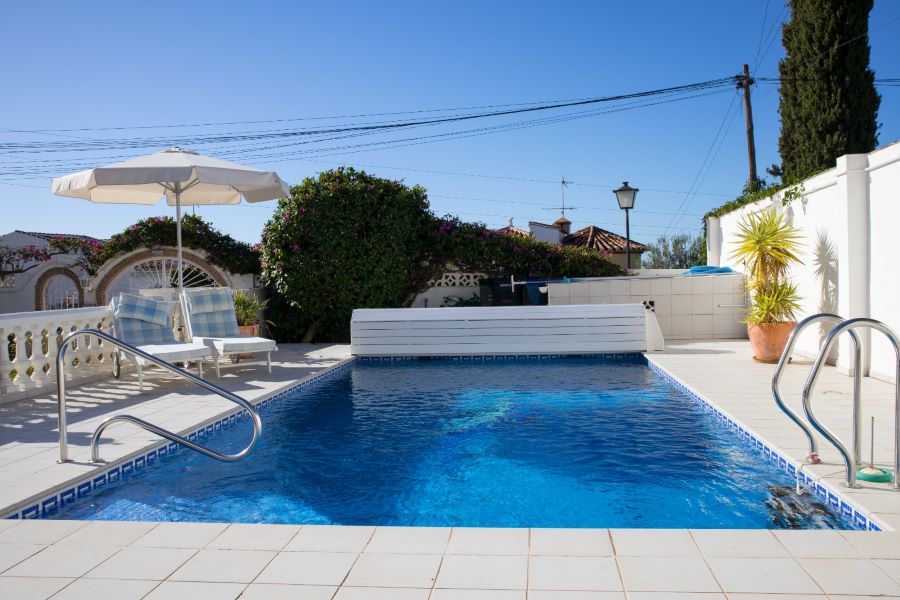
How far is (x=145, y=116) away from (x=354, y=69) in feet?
27.9

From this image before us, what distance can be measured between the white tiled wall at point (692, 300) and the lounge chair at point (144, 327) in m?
7.54

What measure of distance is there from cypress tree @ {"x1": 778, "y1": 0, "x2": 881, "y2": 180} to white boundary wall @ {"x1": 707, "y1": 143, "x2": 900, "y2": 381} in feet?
25.3

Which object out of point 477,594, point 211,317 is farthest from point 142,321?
point 477,594

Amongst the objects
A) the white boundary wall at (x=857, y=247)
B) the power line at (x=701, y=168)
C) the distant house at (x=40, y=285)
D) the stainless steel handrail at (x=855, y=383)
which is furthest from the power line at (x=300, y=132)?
the stainless steel handrail at (x=855, y=383)

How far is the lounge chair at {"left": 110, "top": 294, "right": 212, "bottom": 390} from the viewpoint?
7812 mm

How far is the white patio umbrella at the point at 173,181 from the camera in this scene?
25.4ft

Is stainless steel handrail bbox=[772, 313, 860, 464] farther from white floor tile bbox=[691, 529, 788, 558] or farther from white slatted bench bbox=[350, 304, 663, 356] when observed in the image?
white slatted bench bbox=[350, 304, 663, 356]

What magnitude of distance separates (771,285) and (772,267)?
1.22ft

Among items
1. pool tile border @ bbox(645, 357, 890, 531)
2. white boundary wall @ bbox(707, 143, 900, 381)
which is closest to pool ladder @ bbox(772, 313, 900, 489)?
pool tile border @ bbox(645, 357, 890, 531)

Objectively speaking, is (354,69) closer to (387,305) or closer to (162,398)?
(387,305)

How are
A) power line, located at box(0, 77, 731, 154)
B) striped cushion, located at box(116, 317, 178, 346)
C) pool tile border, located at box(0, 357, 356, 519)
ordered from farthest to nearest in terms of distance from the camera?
power line, located at box(0, 77, 731, 154)
striped cushion, located at box(116, 317, 178, 346)
pool tile border, located at box(0, 357, 356, 519)

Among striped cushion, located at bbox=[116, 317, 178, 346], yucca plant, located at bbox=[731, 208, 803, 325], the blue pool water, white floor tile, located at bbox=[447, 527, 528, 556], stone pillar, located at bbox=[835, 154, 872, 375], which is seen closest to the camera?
white floor tile, located at bbox=[447, 527, 528, 556]

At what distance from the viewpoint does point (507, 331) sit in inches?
407

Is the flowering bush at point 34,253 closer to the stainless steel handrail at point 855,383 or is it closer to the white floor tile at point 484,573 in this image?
the white floor tile at point 484,573
